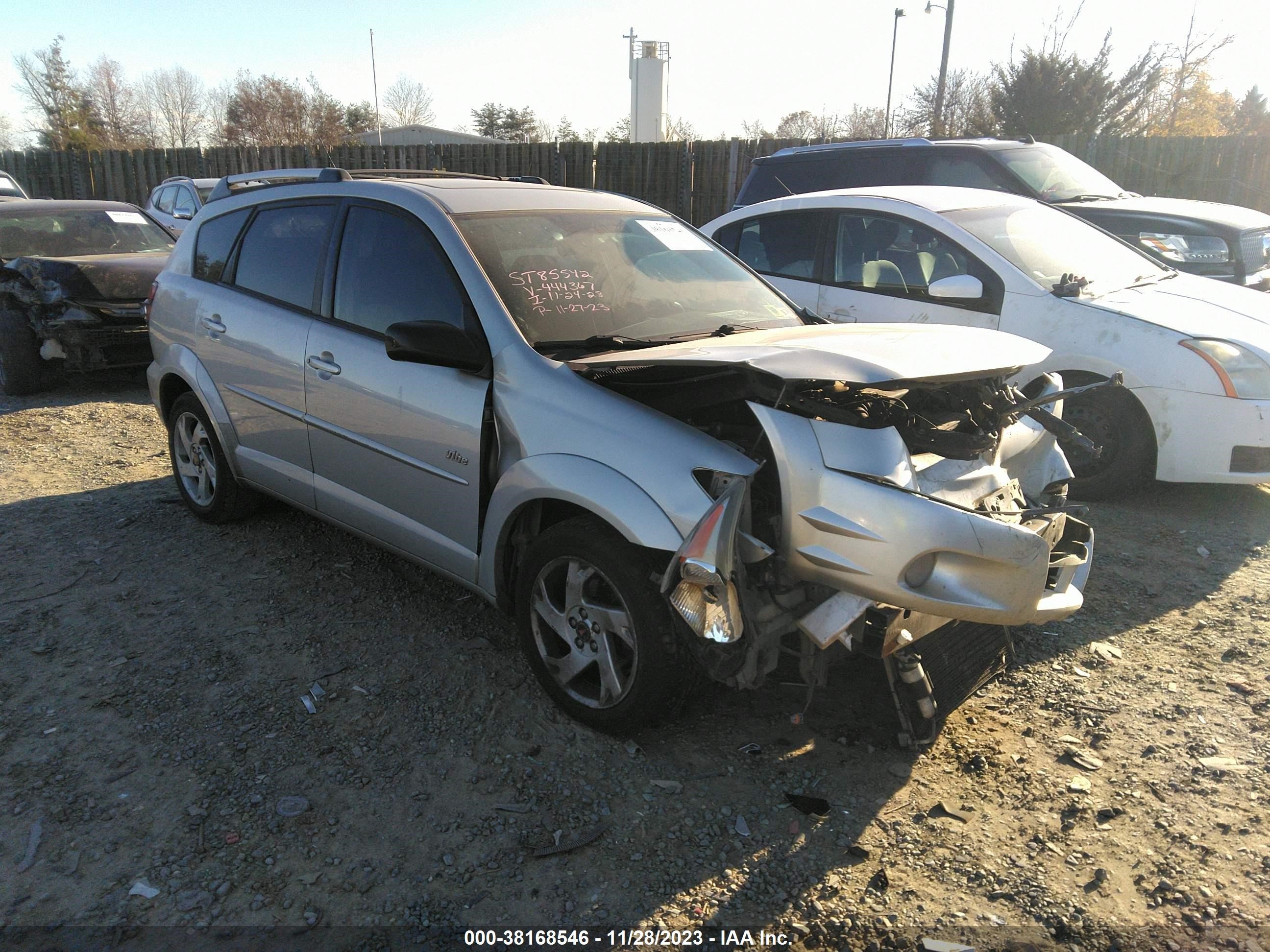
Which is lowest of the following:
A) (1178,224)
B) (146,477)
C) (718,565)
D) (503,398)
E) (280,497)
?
(146,477)

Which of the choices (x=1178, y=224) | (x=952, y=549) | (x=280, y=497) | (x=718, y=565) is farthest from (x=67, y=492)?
(x=1178, y=224)

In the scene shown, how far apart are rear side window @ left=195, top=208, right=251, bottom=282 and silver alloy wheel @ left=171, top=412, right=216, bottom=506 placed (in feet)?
2.69

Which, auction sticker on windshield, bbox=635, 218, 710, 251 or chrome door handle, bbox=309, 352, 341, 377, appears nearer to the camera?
chrome door handle, bbox=309, 352, 341, 377

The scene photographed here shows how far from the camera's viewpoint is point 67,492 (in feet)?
19.0

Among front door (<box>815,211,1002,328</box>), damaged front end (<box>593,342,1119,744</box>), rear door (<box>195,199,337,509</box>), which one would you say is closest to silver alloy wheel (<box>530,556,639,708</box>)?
damaged front end (<box>593,342,1119,744</box>)

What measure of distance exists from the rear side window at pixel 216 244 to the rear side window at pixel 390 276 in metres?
1.12

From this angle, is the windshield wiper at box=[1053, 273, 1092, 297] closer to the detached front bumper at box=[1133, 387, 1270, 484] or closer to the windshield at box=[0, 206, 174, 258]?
the detached front bumper at box=[1133, 387, 1270, 484]

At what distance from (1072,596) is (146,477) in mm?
5774

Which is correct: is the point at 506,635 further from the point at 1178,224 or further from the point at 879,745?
the point at 1178,224

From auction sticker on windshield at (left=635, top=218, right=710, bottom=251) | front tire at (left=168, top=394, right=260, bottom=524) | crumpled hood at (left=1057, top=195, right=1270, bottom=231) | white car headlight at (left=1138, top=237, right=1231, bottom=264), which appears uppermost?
crumpled hood at (left=1057, top=195, right=1270, bottom=231)

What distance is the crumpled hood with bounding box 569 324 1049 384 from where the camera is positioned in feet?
8.99

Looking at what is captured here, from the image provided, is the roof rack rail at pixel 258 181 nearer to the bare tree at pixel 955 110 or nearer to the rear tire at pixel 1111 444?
the rear tire at pixel 1111 444

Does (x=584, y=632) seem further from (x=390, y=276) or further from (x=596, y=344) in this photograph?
(x=390, y=276)

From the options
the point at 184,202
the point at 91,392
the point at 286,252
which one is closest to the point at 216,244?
the point at 286,252
